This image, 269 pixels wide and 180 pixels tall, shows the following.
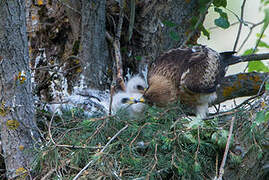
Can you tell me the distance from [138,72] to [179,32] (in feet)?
1.97

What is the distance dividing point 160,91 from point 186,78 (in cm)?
29

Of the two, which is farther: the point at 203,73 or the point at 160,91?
the point at 203,73

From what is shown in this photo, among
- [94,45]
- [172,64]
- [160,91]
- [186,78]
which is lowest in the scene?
[160,91]

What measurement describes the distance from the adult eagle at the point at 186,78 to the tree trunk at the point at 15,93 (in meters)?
1.36

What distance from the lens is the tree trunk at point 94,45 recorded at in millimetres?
3342

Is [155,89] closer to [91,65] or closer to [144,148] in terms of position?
[91,65]

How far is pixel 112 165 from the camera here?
237cm

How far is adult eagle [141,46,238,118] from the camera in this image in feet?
12.2

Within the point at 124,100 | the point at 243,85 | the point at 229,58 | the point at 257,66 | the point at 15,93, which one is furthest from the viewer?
the point at 257,66

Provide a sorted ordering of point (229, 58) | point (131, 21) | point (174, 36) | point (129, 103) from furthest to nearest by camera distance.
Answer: point (229, 58), point (174, 36), point (131, 21), point (129, 103)

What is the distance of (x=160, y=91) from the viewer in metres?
3.71

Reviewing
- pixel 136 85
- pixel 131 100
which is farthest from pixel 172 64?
pixel 131 100

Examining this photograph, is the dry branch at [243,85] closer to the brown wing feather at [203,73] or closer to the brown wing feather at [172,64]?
the brown wing feather at [203,73]

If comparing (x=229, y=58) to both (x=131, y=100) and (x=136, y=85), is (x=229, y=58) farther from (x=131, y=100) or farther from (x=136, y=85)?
(x=131, y=100)
